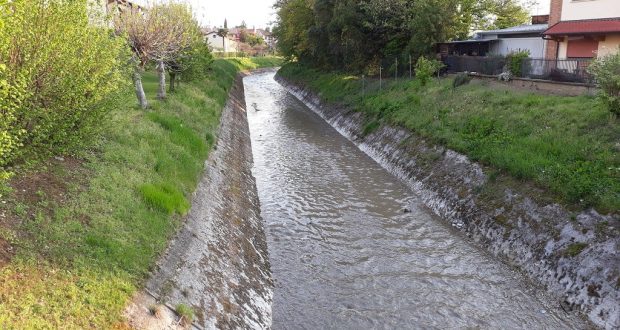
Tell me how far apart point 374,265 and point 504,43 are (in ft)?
92.5

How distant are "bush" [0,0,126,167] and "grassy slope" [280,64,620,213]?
40.6 ft

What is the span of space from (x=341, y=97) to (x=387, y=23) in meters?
6.94

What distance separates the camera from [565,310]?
10.4 m

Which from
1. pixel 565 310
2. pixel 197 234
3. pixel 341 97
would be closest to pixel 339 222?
pixel 197 234

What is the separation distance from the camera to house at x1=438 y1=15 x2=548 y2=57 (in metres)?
31.0

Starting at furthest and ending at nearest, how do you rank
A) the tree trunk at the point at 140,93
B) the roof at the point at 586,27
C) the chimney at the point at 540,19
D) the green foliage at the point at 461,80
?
the chimney at the point at 540,19 → the green foliage at the point at 461,80 → the roof at the point at 586,27 → the tree trunk at the point at 140,93

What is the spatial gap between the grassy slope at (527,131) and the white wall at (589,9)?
19.4 ft

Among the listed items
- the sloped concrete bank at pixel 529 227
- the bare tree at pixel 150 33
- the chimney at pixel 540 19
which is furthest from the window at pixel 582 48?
the bare tree at pixel 150 33

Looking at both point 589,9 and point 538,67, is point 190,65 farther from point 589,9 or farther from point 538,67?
point 589,9

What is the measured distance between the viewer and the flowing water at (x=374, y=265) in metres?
10.3

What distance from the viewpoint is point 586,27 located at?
24.2 m

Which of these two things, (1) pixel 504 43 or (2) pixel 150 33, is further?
(1) pixel 504 43

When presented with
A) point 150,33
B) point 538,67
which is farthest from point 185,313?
point 538,67

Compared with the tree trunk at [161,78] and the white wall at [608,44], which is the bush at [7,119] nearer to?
the tree trunk at [161,78]
